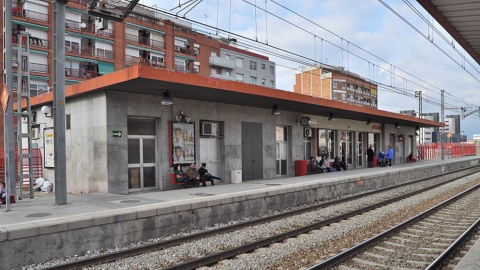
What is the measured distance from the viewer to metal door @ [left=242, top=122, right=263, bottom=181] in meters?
17.0

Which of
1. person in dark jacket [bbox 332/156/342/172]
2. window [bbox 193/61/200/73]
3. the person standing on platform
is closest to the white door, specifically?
person in dark jacket [bbox 332/156/342/172]

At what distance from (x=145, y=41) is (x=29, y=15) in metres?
13.6

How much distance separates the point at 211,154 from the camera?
1595cm

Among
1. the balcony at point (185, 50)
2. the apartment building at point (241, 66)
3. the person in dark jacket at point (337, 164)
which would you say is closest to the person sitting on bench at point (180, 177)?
the person in dark jacket at point (337, 164)

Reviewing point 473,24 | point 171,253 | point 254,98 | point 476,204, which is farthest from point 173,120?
point 476,204

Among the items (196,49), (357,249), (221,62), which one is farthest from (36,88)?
(357,249)

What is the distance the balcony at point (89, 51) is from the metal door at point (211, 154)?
31.6 metres

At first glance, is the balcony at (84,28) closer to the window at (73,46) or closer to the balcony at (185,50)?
the window at (73,46)

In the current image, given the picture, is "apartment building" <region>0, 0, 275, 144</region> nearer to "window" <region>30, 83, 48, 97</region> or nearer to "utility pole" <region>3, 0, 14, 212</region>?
"window" <region>30, 83, 48, 97</region>

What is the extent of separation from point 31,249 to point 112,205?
109 inches

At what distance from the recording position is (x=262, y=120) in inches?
703

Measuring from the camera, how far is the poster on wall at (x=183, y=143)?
14.1m

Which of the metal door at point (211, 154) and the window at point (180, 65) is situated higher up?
the window at point (180, 65)

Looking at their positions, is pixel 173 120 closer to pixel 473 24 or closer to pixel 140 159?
pixel 140 159
